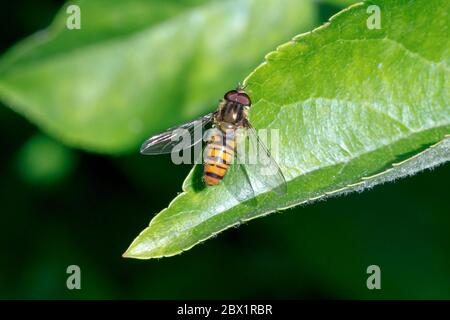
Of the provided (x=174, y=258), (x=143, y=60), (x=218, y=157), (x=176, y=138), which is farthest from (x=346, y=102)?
(x=174, y=258)

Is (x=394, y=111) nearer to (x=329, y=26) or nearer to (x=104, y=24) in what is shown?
(x=329, y=26)

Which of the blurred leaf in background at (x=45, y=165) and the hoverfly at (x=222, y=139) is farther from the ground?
the blurred leaf in background at (x=45, y=165)

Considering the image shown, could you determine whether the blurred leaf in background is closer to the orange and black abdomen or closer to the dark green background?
the dark green background

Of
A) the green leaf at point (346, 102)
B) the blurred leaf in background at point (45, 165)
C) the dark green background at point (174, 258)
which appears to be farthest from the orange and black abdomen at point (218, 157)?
the blurred leaf in background at point (45, 165)

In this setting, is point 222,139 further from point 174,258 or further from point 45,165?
point 45,165

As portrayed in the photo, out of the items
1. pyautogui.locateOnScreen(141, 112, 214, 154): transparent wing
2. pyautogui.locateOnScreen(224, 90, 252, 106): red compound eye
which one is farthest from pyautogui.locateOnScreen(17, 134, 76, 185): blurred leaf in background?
pyautogui.locateOnScreen(224, 90, 252, 106): red compound eye

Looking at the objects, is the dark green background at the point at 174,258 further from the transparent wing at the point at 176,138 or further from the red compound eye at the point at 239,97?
the red compound eye at the point at 239,97

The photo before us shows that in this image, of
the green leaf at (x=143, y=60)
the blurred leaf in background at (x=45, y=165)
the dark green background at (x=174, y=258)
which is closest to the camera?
the green leaf at (x=143, y=60)
